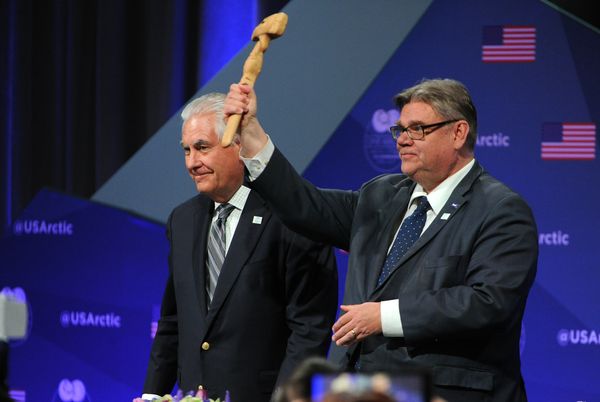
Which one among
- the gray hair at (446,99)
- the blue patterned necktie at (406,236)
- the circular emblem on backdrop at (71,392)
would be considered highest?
the gray hair at (446,99)

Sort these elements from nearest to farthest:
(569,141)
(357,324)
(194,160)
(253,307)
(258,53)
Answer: (357,324), (258,53), (253,307), (194,160), (569,141)

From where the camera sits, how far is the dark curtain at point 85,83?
5648 mm

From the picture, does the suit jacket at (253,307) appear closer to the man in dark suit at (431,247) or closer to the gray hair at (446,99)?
the man in dark suit at (431,247)

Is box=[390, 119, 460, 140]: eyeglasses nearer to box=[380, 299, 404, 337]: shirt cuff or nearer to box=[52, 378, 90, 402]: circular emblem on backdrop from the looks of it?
box=[380, 299, 404, 337]: shirt cuff

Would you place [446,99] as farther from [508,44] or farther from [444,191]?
[508,44]

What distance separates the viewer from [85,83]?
5766mm

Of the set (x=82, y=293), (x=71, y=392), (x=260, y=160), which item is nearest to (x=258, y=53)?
(x=260, y=160)

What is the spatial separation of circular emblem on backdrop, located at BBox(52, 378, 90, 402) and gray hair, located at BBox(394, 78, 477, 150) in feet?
10.6

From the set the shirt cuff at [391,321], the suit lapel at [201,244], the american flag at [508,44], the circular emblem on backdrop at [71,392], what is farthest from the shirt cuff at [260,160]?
the circular emblem on backdrop at [71,392]

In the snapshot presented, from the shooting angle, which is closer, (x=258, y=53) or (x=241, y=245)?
(x=258, y=53)

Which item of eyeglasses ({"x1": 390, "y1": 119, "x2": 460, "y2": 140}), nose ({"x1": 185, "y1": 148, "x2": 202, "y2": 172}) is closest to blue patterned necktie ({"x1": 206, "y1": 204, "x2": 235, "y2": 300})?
nose ({"x1": 185, "y1": 148, "x2": 202, "y2": 172})

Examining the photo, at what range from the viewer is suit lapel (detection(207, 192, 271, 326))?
361 cm

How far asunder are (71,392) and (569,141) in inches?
119

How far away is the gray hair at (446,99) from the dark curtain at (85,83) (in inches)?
94.2
